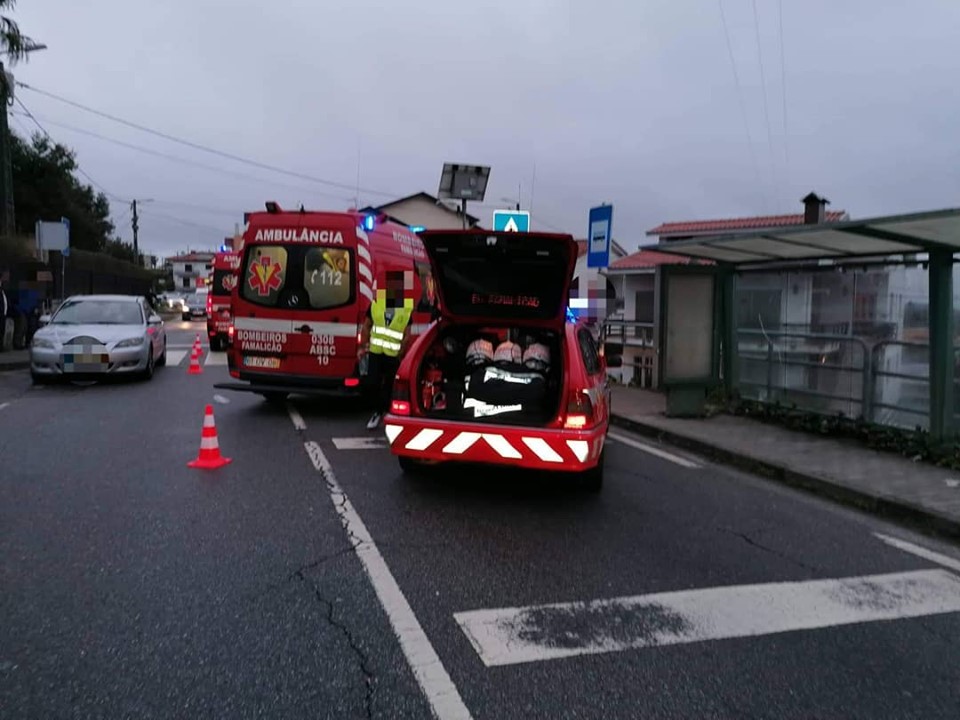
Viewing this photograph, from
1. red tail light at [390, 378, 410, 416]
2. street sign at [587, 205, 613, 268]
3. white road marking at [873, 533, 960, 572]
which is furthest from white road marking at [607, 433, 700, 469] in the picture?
red tail light at [390, 378, 410, 416]

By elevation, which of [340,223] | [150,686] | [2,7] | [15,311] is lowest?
[150,686]

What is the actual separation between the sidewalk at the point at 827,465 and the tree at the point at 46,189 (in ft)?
130

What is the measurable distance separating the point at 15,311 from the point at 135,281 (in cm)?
2801

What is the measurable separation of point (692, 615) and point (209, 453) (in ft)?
15.3

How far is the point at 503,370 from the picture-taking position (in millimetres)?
6883

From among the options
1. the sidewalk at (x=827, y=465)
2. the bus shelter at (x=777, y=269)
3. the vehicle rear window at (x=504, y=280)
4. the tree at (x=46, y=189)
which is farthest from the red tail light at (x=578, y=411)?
the tree at (x=46, y=189)

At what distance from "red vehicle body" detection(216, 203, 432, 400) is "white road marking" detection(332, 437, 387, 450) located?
1300 millimetres

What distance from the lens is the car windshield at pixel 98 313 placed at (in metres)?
13.4

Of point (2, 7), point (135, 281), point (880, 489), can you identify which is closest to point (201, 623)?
point (880, 489)

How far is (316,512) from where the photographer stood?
5.68 m

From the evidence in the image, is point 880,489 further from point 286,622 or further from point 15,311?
point 15,311

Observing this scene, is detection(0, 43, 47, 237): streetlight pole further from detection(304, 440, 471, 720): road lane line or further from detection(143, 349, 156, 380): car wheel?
detection(304, 440, 471, 720): road lane line

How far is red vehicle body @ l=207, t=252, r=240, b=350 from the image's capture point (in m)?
19.0

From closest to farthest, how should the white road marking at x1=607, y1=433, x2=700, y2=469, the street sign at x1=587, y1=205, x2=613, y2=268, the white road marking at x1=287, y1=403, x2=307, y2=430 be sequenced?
1. the white road marking at x1=607, y1=433, x2=700, y2=469
2. the white road marking at x1=287, y1=403, x2=307, y2=430
3. the street sign at x1=587, y1=205, x2=613, y2=268
